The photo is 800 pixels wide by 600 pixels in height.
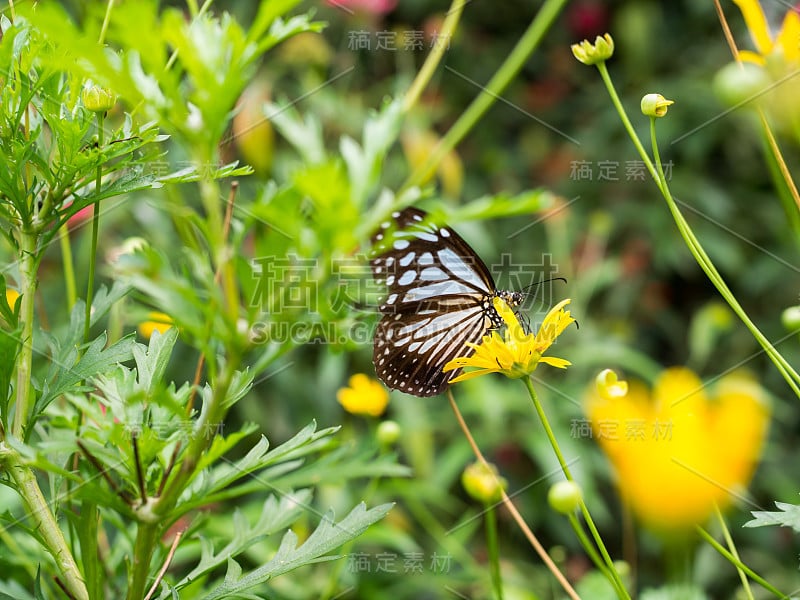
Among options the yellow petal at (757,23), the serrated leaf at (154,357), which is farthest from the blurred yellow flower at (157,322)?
the yellow petal at (757,23)

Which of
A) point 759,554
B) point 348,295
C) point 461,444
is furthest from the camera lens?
point 759,554

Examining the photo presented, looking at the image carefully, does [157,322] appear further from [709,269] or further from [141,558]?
[709,269]

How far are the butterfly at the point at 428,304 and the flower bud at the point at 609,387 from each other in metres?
0.21

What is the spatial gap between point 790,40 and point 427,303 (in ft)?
1.31

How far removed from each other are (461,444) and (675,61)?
992 mm

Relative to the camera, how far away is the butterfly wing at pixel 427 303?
711 mm

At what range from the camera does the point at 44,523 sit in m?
0.42

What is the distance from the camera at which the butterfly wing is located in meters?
0.71

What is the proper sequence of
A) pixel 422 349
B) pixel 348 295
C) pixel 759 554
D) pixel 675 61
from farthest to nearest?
1. pixel 675 61
2. pixel 759 554
3. pixel 422 349
4. pixel 348 295

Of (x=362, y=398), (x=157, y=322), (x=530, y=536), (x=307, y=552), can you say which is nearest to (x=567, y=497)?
(x=530, y=536)

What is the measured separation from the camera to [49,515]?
1.39ft

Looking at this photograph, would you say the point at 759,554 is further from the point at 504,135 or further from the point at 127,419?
the point at 127,419

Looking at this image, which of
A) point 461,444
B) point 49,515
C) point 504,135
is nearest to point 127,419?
point 49,515

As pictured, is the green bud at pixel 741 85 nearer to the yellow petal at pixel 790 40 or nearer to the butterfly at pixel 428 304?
the yellow petal at pixel 790 40
